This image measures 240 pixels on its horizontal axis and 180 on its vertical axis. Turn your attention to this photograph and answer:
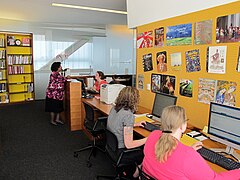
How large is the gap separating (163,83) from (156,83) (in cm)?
19

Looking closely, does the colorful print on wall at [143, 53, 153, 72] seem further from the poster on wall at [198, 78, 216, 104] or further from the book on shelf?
the book on shelf

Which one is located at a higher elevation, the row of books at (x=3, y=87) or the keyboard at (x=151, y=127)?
the row of books at (x=3, y=87)

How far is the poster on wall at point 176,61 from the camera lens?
298cm

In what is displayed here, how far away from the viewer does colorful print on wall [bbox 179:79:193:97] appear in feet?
9.34

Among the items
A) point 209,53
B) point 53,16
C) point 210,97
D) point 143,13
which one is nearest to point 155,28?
point 143,13

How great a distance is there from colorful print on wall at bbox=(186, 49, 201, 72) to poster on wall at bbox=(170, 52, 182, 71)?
0.14 meters

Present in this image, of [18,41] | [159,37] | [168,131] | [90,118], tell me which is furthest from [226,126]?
[18,41]

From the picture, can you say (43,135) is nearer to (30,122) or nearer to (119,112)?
(30,122)

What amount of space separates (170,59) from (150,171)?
6.21ft

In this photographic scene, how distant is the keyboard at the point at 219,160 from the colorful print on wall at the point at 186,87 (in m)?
0.99

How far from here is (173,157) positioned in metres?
1.47

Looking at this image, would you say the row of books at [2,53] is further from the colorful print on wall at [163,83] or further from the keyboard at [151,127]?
the keyboard at [151,127]

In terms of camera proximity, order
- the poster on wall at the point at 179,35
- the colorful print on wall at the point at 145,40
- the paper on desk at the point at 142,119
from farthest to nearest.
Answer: the colorful print on wall at the point at 145,40, the paper on desk at the point at 142,119, the poster on wall at the point at 179,35

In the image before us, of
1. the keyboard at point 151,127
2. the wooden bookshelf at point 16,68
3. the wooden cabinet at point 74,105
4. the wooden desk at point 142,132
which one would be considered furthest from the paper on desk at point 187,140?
the wooden bookshelf at point 16,68
